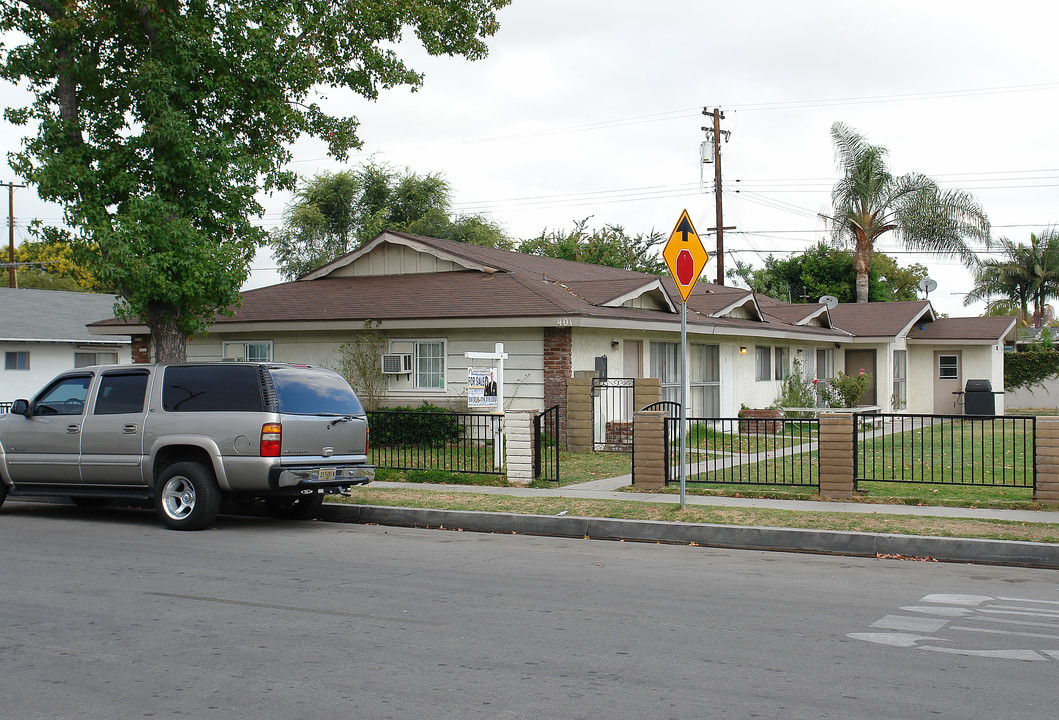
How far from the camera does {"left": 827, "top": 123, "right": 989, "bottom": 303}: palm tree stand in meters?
38.0

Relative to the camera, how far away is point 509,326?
1955 cm

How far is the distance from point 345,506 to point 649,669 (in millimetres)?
7681

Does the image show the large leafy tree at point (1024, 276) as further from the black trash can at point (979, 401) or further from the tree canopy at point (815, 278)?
the black trash can at point (979, 401)

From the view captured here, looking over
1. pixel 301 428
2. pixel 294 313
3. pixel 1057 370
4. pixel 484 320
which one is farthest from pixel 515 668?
pixel 1057 370

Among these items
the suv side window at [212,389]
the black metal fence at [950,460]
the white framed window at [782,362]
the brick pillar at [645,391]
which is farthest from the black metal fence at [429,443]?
the white framed window at [782,362]

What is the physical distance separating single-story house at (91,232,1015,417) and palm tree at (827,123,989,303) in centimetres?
1133

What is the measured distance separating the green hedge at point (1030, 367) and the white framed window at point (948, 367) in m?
6.78

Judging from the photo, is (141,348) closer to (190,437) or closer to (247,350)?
(247,350)

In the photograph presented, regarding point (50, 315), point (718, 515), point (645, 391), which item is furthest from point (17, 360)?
point (718, 515)

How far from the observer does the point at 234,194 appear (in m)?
18.2

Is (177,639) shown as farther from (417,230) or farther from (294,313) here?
(417,230)

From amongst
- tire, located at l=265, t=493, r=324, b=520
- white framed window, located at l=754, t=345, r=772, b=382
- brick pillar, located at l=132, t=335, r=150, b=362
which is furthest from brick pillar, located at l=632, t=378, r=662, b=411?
brick pillar, located at l=132, t=335, r=150, b=362

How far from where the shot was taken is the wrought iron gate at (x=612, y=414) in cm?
1975

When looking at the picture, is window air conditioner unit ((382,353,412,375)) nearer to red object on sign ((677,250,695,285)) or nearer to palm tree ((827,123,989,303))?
red object on sign ((677,250,695,285))
